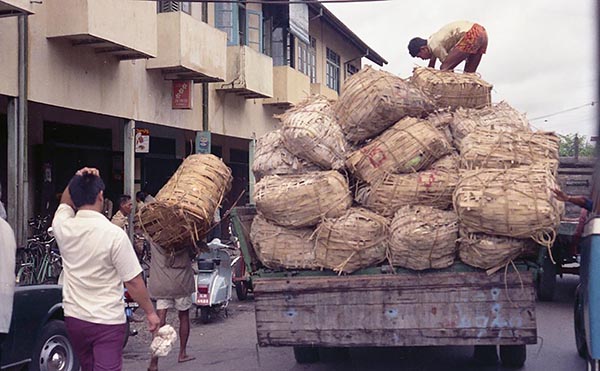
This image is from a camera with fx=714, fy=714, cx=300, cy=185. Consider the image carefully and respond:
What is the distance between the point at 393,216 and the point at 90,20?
730 centimetres

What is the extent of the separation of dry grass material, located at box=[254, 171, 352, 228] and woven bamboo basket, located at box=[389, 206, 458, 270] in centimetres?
52

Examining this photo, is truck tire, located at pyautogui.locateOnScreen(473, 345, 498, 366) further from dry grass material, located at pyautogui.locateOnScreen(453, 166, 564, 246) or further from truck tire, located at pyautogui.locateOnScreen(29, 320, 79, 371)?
truck tire, located at pyautogui.locateOnScreen(29, 320, 79, 371)

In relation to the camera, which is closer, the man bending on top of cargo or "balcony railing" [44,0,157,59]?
the man bending on top of cargo

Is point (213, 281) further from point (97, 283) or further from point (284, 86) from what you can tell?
point (284, 86)

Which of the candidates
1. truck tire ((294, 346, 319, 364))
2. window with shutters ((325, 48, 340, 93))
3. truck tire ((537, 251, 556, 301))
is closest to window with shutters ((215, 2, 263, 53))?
window with shutters ((325, 48, 340, 93))

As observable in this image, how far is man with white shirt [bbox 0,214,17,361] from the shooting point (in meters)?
4.46

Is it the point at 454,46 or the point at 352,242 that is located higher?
the point at 454,46

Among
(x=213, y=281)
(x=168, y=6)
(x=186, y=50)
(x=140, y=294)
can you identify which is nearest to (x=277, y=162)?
(x=140, y=294)

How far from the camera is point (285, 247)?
564cm

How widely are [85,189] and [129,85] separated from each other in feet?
30.9

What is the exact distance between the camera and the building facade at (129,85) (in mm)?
10551

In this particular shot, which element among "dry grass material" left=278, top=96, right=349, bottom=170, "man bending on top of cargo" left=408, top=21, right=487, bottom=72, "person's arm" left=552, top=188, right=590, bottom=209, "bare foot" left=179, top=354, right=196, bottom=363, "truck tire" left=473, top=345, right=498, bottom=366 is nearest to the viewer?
"person's arm" left=552, top=188, right=590, bottom=209

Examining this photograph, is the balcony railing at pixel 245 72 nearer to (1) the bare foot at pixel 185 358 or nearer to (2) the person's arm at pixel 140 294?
(1) the bare foot at pixel 185 358

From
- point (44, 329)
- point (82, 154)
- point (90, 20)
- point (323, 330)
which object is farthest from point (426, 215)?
point (82, 154)
